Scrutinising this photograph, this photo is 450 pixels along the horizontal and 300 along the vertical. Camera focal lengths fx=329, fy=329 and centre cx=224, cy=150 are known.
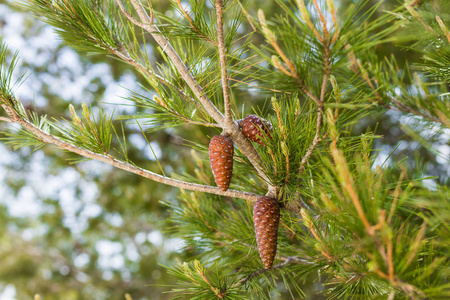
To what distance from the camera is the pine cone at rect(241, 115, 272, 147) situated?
89 centimetres

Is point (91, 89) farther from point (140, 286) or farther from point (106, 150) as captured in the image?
point (106, 150)

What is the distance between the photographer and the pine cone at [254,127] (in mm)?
894

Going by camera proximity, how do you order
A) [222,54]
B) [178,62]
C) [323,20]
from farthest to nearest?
[178,62]
[222,54]
[323,20]

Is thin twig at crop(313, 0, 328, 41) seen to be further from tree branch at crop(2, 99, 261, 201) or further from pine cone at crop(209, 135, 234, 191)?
tree branch at crop(2, 99, 261, 201)

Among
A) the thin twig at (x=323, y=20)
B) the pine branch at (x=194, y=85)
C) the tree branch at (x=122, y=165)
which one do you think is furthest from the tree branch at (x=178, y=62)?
the thin twig at (x=323, y=20)

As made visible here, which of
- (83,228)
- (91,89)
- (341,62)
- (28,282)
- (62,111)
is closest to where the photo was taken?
(341,62)

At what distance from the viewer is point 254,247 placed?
1.11 meters

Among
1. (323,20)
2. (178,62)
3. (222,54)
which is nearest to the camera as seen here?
(323,20)

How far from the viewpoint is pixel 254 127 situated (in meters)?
0.89

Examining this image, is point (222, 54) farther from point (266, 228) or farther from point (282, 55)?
point (266, 228)

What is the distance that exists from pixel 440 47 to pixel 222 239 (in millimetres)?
934

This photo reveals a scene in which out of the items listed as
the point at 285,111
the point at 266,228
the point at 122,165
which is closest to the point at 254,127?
the point at 285,111

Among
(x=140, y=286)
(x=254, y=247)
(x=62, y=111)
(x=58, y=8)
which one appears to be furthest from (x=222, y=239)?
(x=140, y=286)

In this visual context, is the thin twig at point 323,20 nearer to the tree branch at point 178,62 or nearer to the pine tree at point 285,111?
the pine tree at point 285,111
